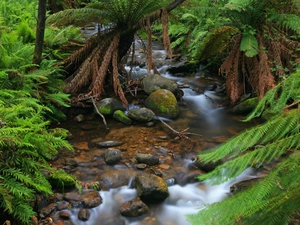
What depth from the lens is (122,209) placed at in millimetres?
3393

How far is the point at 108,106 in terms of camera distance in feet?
17.9

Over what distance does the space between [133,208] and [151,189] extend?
305mm

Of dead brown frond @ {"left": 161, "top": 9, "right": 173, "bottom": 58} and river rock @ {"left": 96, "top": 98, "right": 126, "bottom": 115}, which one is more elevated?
dead brown frond @ {"left": 161, "top": 9, "right": 173, "bottom": 58}

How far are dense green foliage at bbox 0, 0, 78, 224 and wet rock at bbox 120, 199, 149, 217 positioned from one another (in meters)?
0.67

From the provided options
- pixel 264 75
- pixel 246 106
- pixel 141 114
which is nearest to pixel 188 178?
pixel 141 114

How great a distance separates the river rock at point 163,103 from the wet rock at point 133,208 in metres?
2.40

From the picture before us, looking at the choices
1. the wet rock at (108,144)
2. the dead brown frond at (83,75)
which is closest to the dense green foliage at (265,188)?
the wet rock at (108,144)

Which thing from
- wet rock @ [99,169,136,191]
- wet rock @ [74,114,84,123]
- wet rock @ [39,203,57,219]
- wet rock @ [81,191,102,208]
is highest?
wet rock @ [39,203,57,219]

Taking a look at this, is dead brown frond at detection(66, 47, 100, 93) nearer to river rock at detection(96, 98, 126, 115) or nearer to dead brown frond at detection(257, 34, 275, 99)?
river rock at detection(96, 98, 126, 115)

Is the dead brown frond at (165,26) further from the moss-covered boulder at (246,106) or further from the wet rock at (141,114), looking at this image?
the moss-covered boulder at (246,106)

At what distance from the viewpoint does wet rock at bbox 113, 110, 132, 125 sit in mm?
5277

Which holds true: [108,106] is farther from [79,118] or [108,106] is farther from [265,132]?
[265,132]

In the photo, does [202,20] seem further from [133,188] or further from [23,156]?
[23,156]

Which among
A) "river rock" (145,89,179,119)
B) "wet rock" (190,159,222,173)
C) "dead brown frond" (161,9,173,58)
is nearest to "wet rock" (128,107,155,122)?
"river rock" (145,89,179,119)
